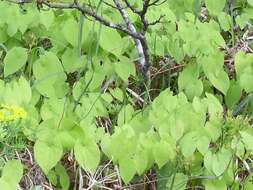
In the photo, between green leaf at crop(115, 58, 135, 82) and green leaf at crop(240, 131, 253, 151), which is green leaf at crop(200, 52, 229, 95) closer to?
green leaf at crop(115, 58, 135, 82)

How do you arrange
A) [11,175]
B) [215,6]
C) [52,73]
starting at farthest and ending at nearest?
[215,6] < [52,73] < [11,175]

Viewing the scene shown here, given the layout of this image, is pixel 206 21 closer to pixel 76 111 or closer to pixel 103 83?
pixel 103 83

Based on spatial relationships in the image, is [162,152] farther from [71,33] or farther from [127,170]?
[71,33]

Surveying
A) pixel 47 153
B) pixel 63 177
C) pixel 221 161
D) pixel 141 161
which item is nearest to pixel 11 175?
pixel 47 153

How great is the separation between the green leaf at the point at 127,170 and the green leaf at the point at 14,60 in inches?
22.6

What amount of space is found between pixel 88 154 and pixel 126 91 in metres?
0.50

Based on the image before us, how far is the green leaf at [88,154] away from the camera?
6.17 feet

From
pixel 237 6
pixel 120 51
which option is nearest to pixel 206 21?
pixel 237 6

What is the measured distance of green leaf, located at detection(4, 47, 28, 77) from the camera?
225cm

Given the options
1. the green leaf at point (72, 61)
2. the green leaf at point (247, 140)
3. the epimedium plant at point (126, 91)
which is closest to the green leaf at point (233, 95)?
the epimedium plant at point (126, 91)

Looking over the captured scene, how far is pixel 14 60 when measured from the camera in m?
2.27

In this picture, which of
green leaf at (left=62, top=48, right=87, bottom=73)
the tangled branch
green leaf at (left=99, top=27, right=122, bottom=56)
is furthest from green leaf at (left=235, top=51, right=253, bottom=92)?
green leaf at (left=62, top=48, right=87, bottom=73)

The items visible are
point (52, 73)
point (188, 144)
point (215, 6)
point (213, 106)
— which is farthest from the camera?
point (215, 6)

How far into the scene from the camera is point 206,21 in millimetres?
2680
